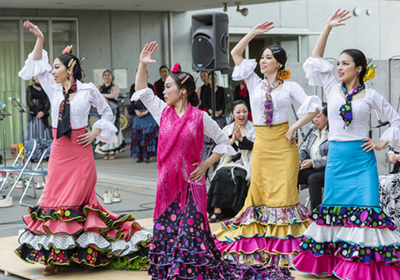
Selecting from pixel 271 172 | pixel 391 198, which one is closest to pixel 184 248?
pixel 271 172

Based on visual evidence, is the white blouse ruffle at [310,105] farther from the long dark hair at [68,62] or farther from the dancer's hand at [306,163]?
the long dark hair at [68,62]

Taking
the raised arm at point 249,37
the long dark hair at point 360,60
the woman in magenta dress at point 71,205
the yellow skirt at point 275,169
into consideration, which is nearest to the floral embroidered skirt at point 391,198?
the yellow skirt at point 275,169

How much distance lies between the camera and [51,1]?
12.9 meters

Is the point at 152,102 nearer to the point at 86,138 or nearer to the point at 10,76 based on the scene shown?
the point at 86,138

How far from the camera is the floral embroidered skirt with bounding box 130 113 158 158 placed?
12156 millimetres

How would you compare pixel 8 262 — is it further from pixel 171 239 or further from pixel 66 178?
pixel 171 239

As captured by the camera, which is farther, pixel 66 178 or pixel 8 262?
pixel 8 262

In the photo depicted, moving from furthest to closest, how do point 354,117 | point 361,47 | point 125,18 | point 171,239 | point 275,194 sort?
point 361,47, point 125,18, point 275,194, point 354,117, point 171,239

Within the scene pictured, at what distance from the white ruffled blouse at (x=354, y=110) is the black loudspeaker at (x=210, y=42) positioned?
11.1 ft

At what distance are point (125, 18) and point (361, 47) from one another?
790 centimetres

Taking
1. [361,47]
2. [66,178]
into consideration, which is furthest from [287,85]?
[361,47]

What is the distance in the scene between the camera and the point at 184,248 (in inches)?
155

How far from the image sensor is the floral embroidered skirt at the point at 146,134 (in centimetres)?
1216

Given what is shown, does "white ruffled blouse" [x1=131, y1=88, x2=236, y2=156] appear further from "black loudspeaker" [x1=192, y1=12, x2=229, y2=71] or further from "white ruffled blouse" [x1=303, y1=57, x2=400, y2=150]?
"black loudspeaker" [x1=192, y1=12, x2=229, y2=71]
